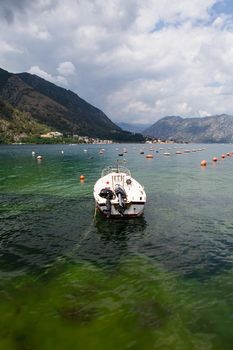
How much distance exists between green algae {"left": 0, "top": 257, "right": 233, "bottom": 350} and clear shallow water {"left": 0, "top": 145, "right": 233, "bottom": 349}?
5 cm

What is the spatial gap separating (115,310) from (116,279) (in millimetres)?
3512

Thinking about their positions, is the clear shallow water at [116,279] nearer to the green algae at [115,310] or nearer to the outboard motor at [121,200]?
the green algae at [115,310]

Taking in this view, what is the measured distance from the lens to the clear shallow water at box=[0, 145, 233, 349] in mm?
14336

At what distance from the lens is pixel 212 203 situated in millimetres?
42250

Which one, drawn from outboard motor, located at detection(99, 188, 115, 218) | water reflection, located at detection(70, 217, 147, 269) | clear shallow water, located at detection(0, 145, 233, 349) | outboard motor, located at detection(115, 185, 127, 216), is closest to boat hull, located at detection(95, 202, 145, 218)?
outboard motor, located at detection(99, 188, 115, 218)

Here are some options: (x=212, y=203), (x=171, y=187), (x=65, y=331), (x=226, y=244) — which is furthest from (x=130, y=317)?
(x=171, y=187)

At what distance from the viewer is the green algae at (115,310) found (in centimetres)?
1393

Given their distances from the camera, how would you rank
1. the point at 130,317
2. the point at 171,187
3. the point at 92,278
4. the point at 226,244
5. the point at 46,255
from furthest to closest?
the point at 171,187 < the point at 226,244 < the point at 46,255 < the point at 92,278 < the point at 130,317

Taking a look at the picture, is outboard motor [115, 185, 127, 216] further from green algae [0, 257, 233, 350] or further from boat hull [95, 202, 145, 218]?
green algae [0, 257, 233, 350]

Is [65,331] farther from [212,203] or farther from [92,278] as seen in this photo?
[212,203]

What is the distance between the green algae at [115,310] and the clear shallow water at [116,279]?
0.05 m

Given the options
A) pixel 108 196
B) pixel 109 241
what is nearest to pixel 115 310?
pixel 109 241

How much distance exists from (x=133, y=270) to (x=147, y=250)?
4141mm

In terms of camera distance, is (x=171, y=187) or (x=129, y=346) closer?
(x=129, y=346)
